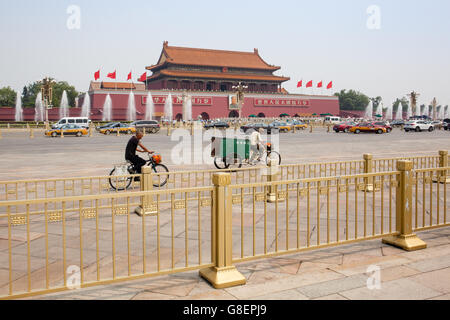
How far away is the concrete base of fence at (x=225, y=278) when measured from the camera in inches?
141

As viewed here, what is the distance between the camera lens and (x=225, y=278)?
3.62 metres

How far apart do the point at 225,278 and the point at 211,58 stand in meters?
57.9

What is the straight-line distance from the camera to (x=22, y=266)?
13.7 feet

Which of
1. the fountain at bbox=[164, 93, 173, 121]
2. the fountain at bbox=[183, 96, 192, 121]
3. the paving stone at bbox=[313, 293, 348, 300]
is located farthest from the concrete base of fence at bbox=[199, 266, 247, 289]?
the fountain at bbox=[183, 96, 192, 121]

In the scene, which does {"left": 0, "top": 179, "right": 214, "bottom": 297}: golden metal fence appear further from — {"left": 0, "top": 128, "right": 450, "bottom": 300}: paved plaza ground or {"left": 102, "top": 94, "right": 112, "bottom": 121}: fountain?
{"left": 102, "top": 94, "right": 112, "bottom": 121}: fountain

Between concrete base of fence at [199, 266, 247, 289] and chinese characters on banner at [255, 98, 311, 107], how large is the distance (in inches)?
2240

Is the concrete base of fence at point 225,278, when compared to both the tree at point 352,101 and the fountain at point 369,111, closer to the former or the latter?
the fountain at point 369,111

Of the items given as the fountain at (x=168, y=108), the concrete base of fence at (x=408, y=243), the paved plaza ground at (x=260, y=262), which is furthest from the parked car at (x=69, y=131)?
the concrete base of fence at (x=408, y=243)

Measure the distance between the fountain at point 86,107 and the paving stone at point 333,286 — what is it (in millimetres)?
49803

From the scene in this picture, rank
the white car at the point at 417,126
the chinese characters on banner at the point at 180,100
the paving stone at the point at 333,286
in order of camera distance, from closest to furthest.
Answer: the paving stone at the point at 333,286 → the white car at the point at 417,126 → the chinese characters on banner at the point at 180,100

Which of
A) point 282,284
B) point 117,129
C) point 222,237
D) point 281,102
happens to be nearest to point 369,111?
point 281,102

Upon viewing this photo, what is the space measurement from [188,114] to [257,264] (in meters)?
51.5
